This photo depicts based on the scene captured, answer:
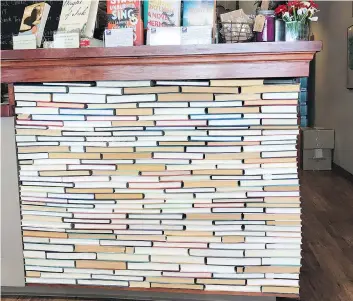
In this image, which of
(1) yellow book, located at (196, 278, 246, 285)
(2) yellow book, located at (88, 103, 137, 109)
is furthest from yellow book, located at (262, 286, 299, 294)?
(2) yellow book, located at (88, 103, 137, 109)

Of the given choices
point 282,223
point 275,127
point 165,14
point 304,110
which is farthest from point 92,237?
point 304,110

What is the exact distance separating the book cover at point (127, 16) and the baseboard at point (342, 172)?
4088 mm

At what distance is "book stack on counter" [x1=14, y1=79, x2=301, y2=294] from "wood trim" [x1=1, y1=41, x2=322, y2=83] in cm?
5

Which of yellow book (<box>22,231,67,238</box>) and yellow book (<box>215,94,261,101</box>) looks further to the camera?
yellow book (<box>22,231,67,238</box>)

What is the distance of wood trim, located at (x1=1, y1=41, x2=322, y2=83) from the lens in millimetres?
2047

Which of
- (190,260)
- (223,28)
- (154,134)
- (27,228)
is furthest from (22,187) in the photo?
(223,28)

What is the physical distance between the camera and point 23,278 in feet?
7.86

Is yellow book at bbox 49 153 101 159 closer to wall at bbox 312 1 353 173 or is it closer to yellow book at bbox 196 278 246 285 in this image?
yellow book at bbox 196 278 246 285

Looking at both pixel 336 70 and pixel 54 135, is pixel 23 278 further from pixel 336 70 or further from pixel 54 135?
pixel 336 70

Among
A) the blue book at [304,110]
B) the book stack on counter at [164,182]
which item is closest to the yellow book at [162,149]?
the book stack on counter at [164,182]

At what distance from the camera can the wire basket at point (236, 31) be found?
84.3 inches

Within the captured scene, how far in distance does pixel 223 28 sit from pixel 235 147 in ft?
1.83

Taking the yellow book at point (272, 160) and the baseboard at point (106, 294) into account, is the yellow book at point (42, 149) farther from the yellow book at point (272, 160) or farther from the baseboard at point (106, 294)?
the yellow book at point (272, 160)

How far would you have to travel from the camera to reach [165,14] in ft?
7.28
